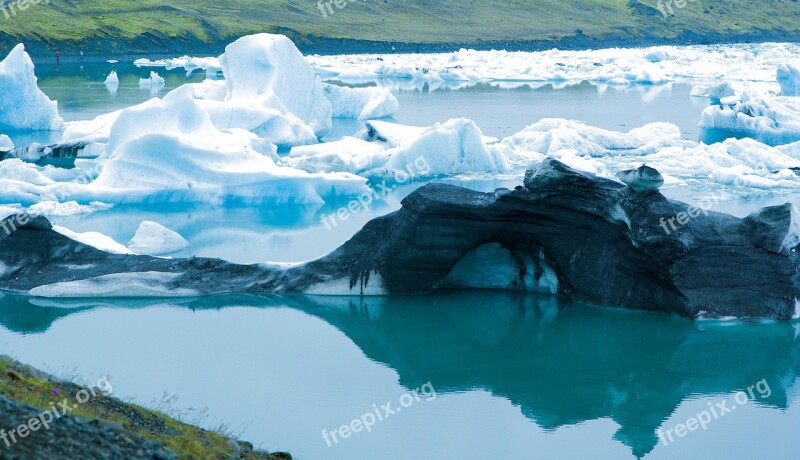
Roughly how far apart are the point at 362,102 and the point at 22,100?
10314 millimetres

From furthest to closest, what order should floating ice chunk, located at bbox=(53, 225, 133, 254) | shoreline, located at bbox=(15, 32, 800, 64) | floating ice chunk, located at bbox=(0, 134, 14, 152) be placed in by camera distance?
shoreline, located at bbox=(15, 32, 800, 64) < floating ice chunk, located at bbox=(0, 134, 14, 152) < floating ice chunk, located at bbox=(53, 225, 133, 254)

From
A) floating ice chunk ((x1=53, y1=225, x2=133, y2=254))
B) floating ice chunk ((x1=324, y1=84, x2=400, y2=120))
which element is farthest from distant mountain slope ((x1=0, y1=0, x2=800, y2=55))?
floating ice chunk ((x1=53, y1=225, x2=133, y2=254))

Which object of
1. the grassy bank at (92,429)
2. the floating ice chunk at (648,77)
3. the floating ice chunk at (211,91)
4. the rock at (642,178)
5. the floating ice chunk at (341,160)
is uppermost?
the rock at (642,178)

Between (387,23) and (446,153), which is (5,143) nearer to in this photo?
(446,153)

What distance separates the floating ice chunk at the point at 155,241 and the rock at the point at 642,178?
6.95 m

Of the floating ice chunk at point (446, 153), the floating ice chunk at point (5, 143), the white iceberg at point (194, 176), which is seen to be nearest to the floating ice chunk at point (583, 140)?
the floating ice chunk at point (446, 153)

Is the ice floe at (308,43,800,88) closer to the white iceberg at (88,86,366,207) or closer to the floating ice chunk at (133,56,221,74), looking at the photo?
the floating ice chunk at (133,56,221,74)

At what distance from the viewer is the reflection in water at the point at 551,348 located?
34.1ft

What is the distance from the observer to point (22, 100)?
84.2 feet

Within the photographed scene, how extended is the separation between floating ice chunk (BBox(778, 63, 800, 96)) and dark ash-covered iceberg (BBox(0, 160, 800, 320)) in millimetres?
26369

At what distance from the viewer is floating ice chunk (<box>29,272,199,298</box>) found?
12.8 meters

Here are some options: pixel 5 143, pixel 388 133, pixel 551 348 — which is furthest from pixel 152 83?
pixel 551 348

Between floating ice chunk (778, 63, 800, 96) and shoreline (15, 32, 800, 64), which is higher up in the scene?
floating ice chunk (778, 63, 800, 96)

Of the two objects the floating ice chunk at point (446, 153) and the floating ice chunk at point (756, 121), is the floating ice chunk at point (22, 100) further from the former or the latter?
the floating ice chunk at point (756, 121)
